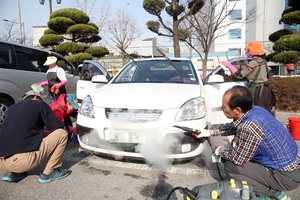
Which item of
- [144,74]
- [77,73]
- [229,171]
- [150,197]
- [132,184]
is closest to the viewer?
[229,171]

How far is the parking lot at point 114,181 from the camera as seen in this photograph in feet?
8.05

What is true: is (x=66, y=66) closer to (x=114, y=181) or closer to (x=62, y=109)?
(x=62, y=109)

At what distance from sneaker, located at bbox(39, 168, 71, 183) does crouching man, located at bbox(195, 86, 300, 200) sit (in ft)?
6.05

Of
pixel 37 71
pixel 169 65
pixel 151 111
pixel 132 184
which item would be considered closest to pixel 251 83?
pixel 169 65

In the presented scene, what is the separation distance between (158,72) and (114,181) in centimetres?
205

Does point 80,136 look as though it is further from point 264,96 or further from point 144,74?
point 264,96

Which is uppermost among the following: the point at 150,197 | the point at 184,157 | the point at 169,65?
the point at 169,65

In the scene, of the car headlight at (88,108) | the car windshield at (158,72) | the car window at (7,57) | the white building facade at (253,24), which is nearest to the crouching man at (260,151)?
the car headlight at (88,108)

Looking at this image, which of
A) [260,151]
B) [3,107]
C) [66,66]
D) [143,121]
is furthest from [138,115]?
[66,66]

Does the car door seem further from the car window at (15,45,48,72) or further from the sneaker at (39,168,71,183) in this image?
the sneaker at (39,168,71,183)

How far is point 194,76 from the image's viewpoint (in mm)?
3883

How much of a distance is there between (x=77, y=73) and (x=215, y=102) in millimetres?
4546

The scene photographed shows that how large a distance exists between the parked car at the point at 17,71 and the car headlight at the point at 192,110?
327 centimetres

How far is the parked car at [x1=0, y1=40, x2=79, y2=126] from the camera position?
17.1 feet
